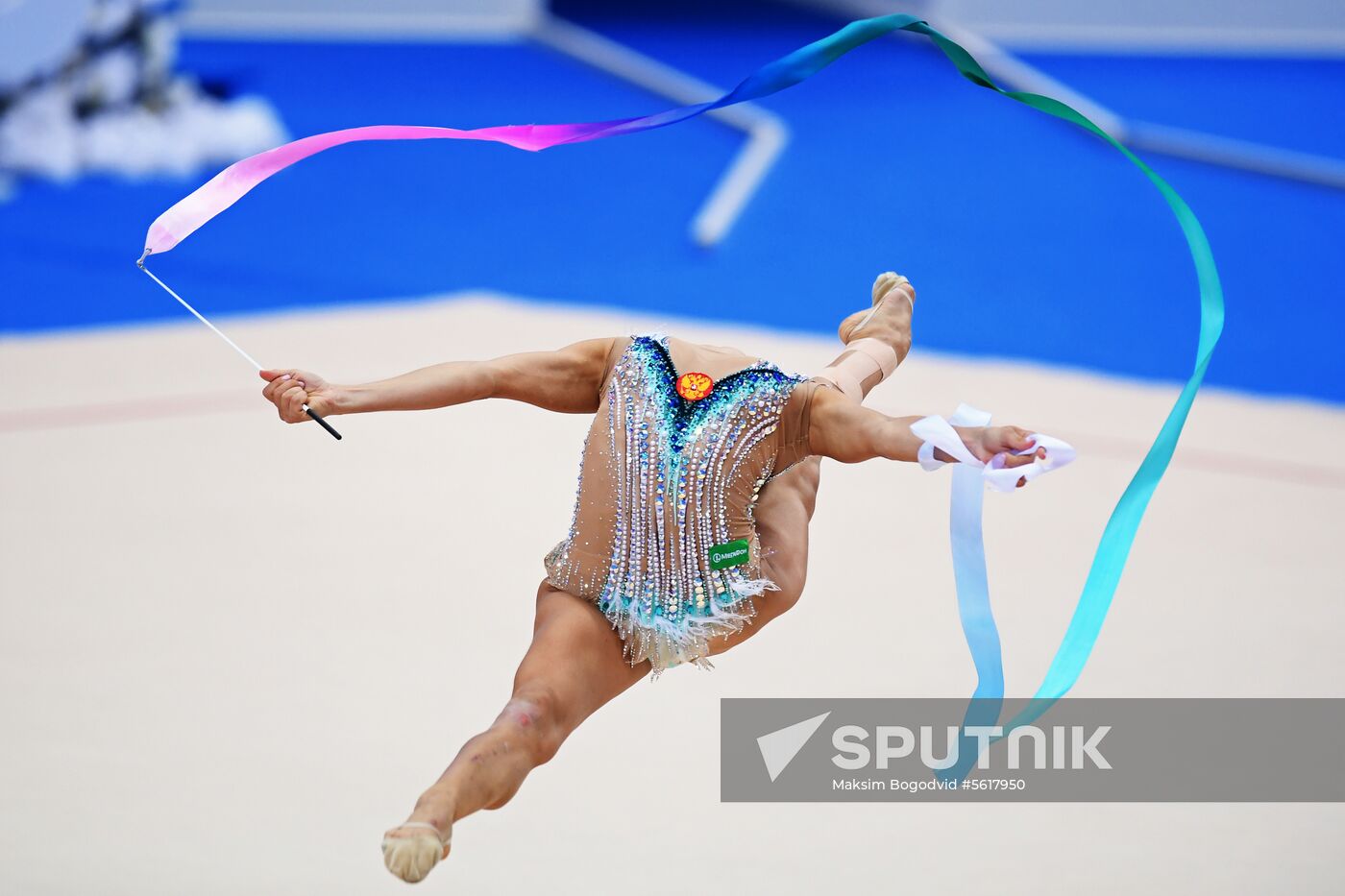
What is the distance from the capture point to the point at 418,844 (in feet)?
7.40

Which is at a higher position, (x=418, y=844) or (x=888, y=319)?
(x=888, y=319)

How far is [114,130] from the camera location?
855cm

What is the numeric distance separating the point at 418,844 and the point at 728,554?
78 centimetres

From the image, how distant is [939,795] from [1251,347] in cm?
384

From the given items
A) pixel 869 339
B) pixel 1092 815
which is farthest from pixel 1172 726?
pixel 869 339

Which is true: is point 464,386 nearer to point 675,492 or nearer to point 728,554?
point 675,492

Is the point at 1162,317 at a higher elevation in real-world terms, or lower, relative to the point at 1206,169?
lower

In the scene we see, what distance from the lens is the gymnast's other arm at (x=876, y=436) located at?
228 cm

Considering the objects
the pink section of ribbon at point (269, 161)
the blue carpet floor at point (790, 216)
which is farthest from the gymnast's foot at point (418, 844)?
the blue carpet floor at point (790, 216)

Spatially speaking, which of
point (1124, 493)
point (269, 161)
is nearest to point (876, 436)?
point (1124, 493)

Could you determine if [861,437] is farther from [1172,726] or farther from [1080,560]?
[1080,560]

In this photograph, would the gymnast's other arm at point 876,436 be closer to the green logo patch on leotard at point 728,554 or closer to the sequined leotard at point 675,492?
the sequined leotard at point 675,492

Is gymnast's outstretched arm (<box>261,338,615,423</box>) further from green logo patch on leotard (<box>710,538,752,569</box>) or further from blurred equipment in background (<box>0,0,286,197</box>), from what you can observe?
blurred equipment in background (<box>0,0,286,197</box>)

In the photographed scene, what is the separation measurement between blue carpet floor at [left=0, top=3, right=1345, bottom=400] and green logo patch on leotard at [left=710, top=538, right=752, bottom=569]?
4064 mm
